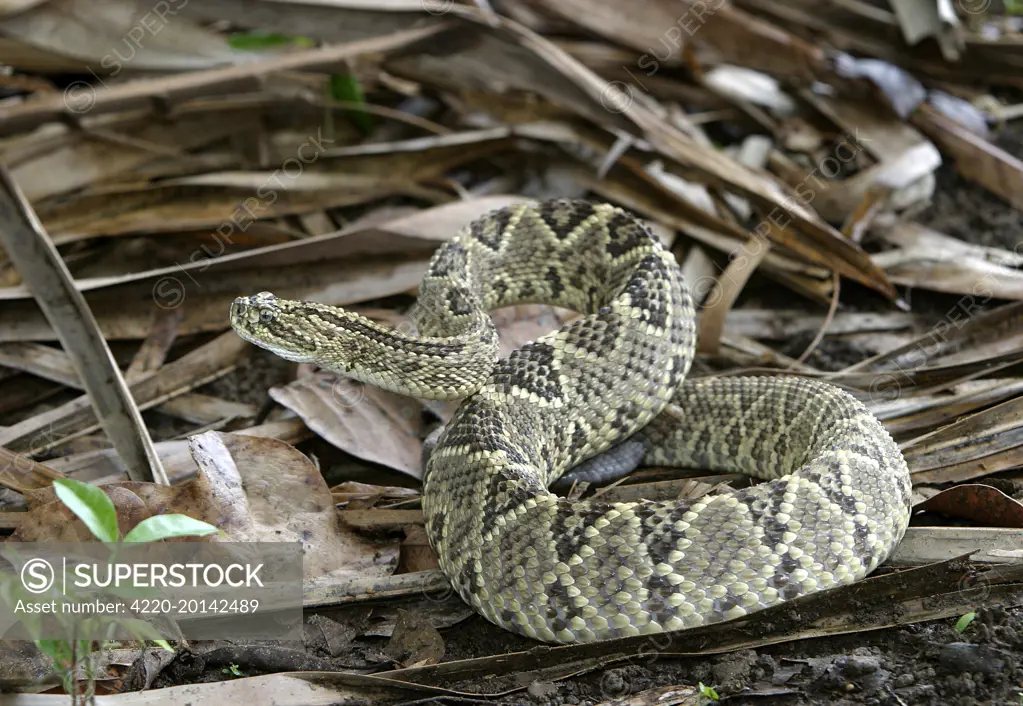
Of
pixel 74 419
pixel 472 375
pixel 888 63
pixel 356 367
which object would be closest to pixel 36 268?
pixel 74 419

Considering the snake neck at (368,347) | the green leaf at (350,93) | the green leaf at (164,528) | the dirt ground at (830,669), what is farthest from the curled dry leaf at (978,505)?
the green leaf at (350,93)

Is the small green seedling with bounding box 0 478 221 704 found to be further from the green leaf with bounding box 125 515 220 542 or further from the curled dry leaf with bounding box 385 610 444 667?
the curled dry leaf with bounding box 385 610 444 667

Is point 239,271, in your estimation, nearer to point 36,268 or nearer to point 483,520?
point 36,268

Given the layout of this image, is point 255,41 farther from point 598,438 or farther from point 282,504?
point 598,438

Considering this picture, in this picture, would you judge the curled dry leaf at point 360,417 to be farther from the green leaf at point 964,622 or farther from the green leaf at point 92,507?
the green leaf at point 964,622

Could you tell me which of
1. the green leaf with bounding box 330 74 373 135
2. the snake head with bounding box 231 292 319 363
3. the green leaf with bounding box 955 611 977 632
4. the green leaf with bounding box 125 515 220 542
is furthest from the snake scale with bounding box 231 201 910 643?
the green leaf with bounding box 330 74 373 135

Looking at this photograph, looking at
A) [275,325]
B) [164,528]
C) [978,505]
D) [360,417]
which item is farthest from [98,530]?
[978,505]

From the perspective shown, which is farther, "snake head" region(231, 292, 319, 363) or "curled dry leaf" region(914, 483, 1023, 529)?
"snake head" region(231, 292, 319, 363)
